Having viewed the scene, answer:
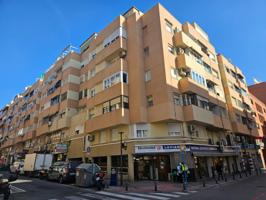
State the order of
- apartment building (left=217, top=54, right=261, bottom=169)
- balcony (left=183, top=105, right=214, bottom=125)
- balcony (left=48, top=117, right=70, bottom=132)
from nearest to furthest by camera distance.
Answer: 1. balcony (left=183, top=105, right=214, bottom=125)
2. balcony (left=48, top=117, right=70, bottom=132)
3. apartment building (left=217, top=54, right=261, bottom=169)

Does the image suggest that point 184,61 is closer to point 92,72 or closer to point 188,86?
point 188,86

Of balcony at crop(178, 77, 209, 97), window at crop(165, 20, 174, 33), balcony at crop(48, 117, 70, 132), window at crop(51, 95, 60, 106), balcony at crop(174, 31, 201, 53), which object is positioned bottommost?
balcony at crop(48, 117, 70, 132)

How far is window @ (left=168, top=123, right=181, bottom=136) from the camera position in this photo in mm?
21417

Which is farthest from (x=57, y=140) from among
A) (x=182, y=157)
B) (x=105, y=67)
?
(x=182, y=157)

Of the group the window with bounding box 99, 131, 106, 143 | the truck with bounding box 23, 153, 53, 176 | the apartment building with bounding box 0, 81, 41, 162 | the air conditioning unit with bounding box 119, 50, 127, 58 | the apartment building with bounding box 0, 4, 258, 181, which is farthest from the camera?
the apartment building with bounding box 0, 81, 41, 162

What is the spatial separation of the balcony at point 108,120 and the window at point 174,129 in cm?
455

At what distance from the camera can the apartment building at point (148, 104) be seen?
69.8 feet

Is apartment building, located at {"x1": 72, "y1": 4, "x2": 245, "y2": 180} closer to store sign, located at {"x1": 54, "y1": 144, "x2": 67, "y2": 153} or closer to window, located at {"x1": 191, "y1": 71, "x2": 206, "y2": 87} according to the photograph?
window, located at {"x1": 191, "y1": 71, "x2": 206, "y2": 87}

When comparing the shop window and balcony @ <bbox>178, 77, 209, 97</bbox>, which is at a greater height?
balcony @ <bbox>178, 77, 209, 97</bbox>

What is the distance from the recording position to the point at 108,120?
76.5 feet

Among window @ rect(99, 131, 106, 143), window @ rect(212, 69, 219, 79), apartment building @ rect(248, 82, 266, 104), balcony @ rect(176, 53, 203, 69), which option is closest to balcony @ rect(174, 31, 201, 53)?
balcony @ rect(176, 53, 203, 69)

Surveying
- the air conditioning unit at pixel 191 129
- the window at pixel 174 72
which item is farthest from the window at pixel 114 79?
→ the air conditioning unit at pixel 191 129

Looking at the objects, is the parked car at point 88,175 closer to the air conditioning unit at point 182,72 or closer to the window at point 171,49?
the air conditioning unit at point 182,72

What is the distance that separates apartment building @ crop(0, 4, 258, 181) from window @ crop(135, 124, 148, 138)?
10cm
